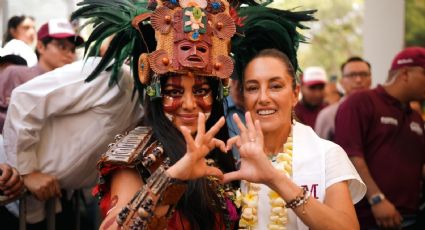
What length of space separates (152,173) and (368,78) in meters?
5.50

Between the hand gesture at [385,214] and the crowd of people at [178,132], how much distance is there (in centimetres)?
191

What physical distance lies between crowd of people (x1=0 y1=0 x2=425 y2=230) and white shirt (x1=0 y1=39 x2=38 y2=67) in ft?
0.82

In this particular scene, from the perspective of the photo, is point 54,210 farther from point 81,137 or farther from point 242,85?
point 242,85

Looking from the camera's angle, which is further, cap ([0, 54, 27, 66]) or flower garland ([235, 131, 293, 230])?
cap ([0, 54, 27, 66])

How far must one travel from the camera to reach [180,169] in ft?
9.46

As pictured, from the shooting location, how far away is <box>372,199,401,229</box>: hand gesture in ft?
18.5

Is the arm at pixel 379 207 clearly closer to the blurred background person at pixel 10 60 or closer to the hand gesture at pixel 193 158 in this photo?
the blurred background person at pixel 10 60

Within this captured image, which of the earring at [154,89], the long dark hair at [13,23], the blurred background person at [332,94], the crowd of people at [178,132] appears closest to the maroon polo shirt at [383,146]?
the crowd of people at [178,132]

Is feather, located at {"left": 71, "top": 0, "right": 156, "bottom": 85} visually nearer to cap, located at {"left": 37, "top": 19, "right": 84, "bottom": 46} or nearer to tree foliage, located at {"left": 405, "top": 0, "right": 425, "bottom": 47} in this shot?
cap, located at {"left": 37, "top": 19, "right": 84, "bottom": 46}

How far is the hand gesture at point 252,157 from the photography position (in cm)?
311

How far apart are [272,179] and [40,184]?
1696 mm

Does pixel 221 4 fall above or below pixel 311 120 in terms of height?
above

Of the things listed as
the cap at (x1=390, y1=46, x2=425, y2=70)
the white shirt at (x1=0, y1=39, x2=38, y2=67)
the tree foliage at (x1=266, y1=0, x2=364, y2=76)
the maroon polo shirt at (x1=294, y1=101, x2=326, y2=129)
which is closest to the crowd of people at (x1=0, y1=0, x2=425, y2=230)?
the white shirt at (x1=0, y1=39, x2=38, y2=67)

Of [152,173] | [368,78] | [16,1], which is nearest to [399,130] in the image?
[368,78]
